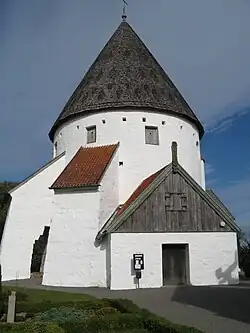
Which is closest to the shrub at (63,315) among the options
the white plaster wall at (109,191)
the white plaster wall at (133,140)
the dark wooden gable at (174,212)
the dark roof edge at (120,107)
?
the dark wooden gable at (174,212)

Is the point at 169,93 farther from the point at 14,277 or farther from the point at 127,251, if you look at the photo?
the point at 14,277

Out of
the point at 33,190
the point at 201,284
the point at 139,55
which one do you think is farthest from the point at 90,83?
the point at 201,284

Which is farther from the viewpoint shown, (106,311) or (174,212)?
(174,212)

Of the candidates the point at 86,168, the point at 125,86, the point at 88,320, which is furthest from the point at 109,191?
the point at 88,320

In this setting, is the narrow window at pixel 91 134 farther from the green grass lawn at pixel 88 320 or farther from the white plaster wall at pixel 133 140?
the green grass lawn at pixel 88 320

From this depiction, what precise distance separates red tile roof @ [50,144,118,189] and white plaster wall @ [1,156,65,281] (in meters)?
3.02

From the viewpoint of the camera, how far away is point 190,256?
71.3ft

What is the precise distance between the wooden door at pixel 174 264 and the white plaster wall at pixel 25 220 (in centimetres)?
900

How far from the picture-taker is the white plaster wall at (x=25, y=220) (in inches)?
1026

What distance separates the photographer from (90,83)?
28.6 meters

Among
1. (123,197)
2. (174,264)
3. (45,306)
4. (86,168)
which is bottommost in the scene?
(45,306)

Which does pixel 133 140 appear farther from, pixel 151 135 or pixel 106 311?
pixel 106 311

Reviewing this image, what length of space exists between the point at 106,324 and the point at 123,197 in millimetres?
15557

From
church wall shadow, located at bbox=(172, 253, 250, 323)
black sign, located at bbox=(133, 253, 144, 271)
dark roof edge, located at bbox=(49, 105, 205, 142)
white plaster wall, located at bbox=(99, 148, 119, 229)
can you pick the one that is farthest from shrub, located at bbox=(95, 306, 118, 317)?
dark roof edge, located at bbox=(49, 105, 205, 142)
